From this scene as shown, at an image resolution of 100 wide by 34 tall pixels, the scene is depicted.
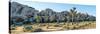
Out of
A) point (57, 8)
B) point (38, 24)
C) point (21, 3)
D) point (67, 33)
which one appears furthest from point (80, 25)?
point (21, 3)

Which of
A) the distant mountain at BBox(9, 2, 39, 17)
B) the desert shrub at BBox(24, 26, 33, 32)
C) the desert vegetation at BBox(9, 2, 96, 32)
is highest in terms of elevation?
the distant mountain at BBox(9, 2, 39, 17)

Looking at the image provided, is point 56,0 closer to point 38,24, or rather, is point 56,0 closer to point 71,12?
point 71,12

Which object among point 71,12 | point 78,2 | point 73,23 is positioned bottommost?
point 73,23

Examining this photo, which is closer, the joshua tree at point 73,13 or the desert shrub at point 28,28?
the desert shrub at point 28,28

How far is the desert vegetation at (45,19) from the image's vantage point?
151 centimetres

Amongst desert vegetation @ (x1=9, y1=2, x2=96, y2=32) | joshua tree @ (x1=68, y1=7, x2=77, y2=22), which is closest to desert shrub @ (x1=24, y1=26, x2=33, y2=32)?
desert vegetation @ (x1=9, y1=2, x2=96, y2=32)

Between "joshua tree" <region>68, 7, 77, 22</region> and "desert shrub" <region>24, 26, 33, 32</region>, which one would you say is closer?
"desert shrub" <region>24, 26, 33, 32</region>

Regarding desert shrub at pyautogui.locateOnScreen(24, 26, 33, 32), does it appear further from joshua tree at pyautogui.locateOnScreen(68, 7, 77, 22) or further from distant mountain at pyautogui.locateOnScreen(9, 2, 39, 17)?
joshua tree at pyautogui.locateOnScreen(68, 7, 77, 22)

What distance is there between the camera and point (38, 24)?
158 cm

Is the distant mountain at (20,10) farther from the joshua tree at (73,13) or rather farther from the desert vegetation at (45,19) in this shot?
the joshua tree at (73,13)

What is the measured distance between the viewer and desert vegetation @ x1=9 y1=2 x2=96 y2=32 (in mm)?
1508

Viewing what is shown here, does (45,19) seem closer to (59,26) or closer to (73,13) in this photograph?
(59,26)

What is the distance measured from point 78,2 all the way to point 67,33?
345 millimetres

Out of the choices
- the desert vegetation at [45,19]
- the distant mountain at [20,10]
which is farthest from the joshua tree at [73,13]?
the distant mountain at [20,10]
